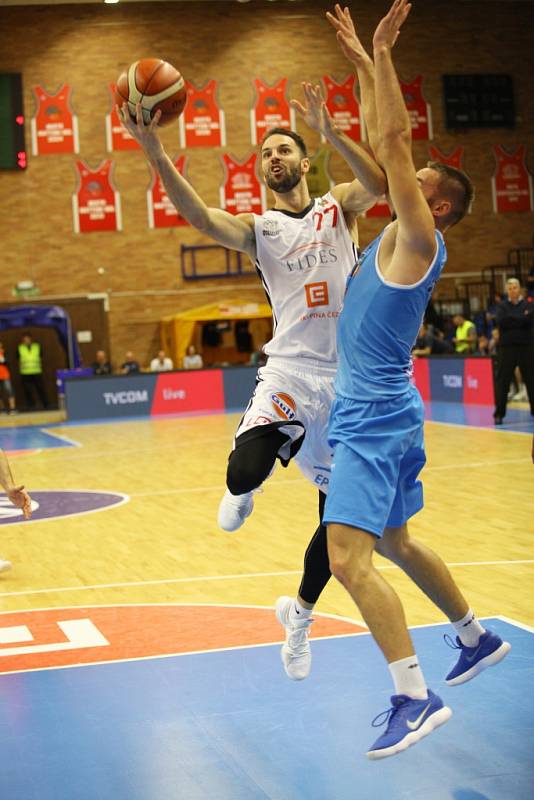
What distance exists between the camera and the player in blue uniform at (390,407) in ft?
11.9

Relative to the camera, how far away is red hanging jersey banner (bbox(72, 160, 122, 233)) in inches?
1129

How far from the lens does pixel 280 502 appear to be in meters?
10.4

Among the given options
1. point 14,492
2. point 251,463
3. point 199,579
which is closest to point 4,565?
point 199,579

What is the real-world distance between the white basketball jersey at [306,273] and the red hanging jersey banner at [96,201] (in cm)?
2434

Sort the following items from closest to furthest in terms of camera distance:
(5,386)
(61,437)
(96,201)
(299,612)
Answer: (299,612) → (61,437) → (5,386) → (96,201)

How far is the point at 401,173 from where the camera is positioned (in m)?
3.65

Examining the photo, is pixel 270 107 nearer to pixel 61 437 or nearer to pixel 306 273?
pixel 61 437

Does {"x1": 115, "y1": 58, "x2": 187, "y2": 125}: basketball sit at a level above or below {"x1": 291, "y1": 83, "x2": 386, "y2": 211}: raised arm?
above

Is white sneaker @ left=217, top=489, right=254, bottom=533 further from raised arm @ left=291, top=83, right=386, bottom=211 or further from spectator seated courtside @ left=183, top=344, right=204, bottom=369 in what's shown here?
spectator seated courtside @ left=183, top=344, right=204, bottom=369

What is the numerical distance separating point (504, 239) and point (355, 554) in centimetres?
2876

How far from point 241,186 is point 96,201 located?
12.7 feet

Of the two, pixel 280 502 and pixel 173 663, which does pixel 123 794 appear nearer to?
pixel 173 663

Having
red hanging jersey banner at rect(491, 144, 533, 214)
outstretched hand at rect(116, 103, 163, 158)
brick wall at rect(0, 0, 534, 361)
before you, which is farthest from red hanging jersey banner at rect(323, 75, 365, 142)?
outstretched hand at rect(116, 103, 163, 158)

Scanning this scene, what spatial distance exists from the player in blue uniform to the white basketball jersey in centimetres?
99
